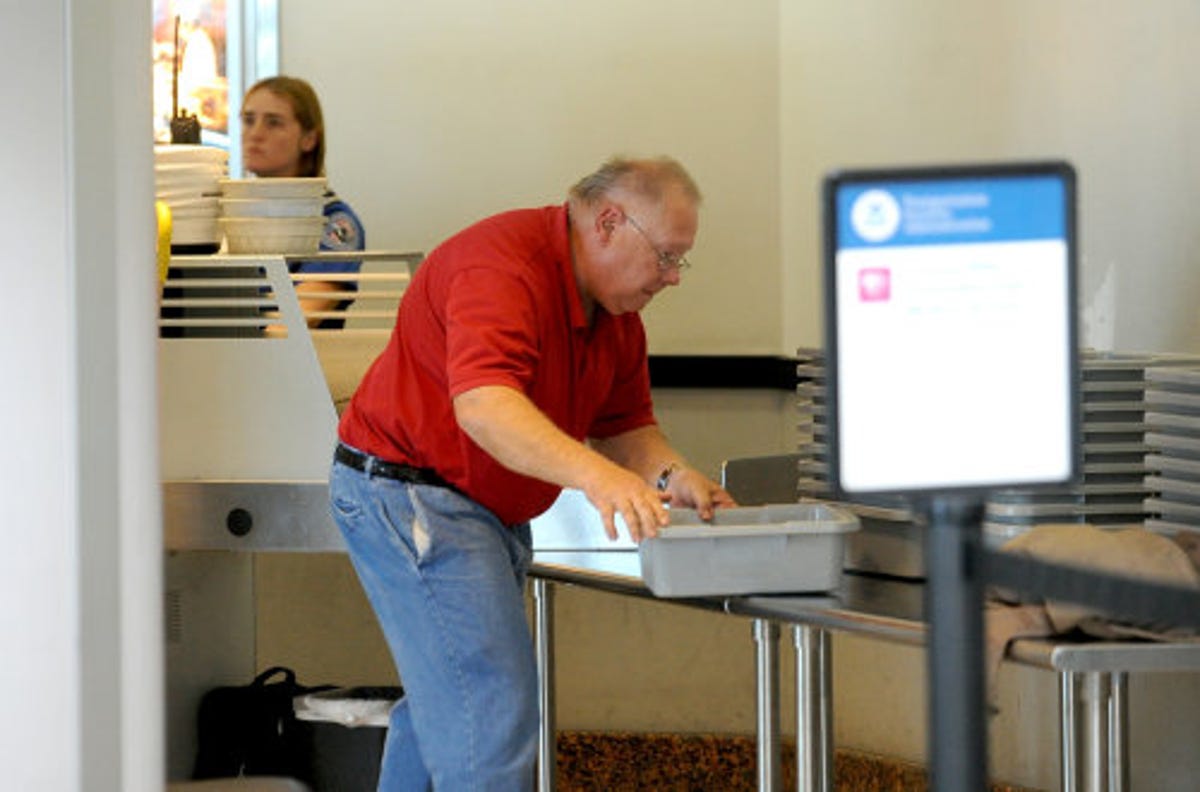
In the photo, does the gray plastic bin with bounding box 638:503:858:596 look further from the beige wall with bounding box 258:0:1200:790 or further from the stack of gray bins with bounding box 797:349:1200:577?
the beige wall with bounding box 258:0:1200:790

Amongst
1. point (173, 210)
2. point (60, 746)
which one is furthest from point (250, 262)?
point (60, 746)

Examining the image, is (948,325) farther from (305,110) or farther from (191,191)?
(305,110)

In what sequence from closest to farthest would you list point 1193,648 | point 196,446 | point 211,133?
point 1193,648, point 196,446, point 211,133

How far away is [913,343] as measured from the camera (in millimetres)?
1174

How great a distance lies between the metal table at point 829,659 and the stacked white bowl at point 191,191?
1072 millimetres

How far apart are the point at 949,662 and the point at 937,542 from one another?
0.22 feet

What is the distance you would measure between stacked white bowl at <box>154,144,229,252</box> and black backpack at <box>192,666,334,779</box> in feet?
3.08

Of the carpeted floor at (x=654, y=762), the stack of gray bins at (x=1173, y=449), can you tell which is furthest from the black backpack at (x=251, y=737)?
the stack of gray bins at (x=1173, y=449)

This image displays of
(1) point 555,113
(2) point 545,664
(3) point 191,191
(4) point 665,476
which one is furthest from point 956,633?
(1) point 555,113

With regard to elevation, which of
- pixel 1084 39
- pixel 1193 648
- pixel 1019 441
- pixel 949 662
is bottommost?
pixel 1193 648

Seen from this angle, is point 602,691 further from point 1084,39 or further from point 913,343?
point 913,343

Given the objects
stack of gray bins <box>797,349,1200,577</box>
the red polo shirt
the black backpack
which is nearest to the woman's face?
the black backpack

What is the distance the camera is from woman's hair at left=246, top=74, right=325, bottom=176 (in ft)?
17.2

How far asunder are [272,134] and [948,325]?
4.20 meters
